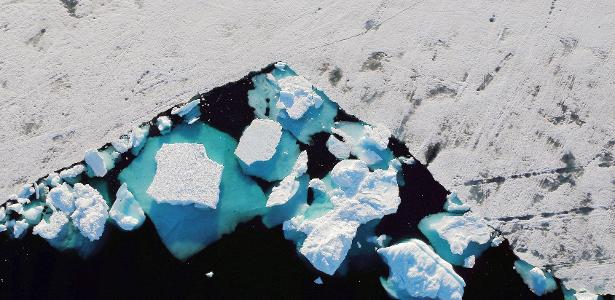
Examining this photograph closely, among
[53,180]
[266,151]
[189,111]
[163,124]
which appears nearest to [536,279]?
[266,151]

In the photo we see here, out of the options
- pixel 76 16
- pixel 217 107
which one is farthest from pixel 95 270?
pixel 76 16

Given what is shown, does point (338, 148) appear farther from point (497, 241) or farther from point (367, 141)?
point (497, 241)

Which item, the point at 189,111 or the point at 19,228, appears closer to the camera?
the point at 19,228

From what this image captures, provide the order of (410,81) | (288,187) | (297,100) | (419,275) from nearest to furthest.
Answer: (419,275), (288,187), (297,100), (410,81)

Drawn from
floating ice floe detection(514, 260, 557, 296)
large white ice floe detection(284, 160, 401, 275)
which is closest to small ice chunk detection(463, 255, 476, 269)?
floating ice floe detection(514, 260, 557, 296)

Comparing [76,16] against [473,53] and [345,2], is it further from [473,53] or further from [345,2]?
[473,53]

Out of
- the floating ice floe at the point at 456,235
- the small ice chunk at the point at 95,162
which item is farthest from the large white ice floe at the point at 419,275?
the small ice chunk at the point at 95,162

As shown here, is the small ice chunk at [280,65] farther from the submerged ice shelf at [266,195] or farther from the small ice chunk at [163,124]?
the small ice chunk at [163,124]

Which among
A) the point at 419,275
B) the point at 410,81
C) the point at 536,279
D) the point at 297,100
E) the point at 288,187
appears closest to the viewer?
the point at 419,275
